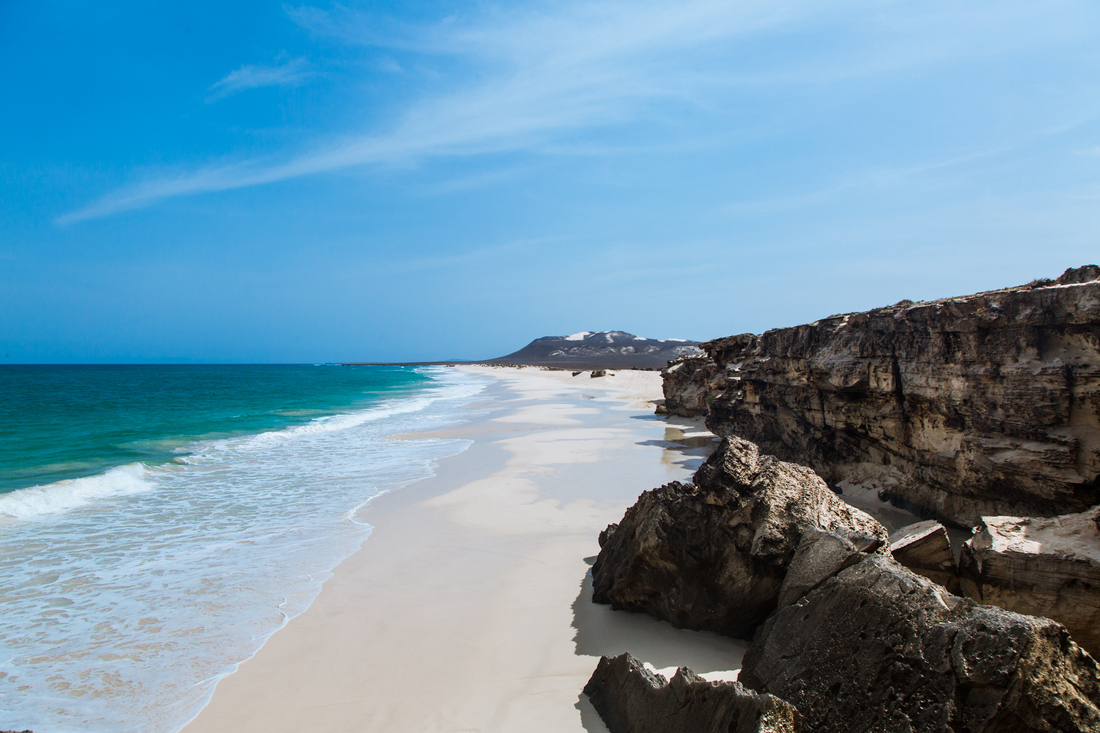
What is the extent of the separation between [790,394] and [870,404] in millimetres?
2998

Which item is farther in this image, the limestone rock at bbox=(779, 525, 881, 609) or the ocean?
the ocean

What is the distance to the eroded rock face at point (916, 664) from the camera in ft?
8.78

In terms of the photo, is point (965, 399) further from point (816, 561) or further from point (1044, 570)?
point (816, 561)

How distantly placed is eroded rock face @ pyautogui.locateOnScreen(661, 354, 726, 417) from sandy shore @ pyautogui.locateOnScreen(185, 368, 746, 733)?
11.9m

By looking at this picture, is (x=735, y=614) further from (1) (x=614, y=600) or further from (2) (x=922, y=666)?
(2) (x=922, y=666)

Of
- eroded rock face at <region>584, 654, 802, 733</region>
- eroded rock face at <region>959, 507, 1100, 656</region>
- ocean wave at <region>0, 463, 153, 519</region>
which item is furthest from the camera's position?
ocean wave at <region>0, 463, 153, 519</region>

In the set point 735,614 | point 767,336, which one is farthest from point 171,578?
point 767,336

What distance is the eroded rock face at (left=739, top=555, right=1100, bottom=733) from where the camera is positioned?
2676mm

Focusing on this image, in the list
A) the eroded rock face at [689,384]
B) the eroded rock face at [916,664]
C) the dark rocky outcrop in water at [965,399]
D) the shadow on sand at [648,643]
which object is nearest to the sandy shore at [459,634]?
the shadow on sand at [648,643]

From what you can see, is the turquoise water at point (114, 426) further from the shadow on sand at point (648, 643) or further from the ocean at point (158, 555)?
the shadow on sand at point (648, 643)

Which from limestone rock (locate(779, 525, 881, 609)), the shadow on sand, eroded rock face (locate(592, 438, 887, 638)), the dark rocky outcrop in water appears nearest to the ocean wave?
the shadow on sand

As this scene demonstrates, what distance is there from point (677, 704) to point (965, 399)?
22.8 ft

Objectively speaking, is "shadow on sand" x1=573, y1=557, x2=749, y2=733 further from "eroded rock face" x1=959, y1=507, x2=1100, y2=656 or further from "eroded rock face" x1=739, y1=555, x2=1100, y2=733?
"eroded rock face" x1=959, y1=507, x2=1100, y2=656

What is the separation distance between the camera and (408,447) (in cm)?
1828
